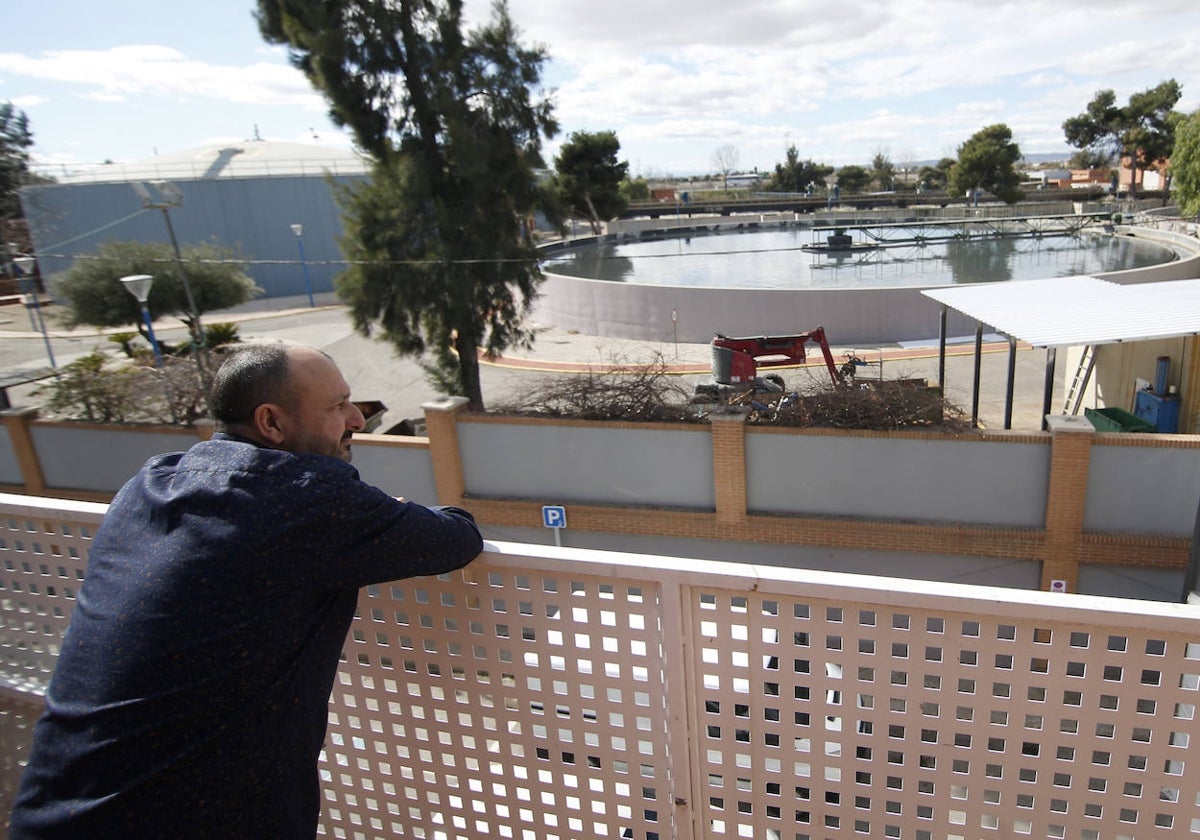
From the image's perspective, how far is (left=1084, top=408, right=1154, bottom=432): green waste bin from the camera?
31.2ft

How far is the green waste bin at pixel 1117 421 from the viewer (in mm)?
9523

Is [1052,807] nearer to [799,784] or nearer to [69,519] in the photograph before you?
[799,784]

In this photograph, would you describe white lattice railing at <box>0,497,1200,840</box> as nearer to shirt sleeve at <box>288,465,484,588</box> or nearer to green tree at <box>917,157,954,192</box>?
shirt sleeve at <box>288,465,484,588</box>

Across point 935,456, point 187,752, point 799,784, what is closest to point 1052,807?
point 799,784

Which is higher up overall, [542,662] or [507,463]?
[542,662]

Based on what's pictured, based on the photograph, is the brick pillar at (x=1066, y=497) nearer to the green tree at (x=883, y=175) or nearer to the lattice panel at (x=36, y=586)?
the lattice panel at (x=36, y=586)

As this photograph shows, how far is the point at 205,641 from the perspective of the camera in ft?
4.33

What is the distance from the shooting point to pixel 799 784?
1663 millimetres

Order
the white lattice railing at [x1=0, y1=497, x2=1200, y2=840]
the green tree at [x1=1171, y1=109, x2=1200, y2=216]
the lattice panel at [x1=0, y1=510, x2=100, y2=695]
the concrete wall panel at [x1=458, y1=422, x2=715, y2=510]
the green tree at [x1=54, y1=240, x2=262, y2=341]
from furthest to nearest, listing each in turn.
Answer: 1. the green tree at [x1=1171, y1=109, x2=1200, y2=216]
2. the green tree at [x1=54, y1=240, x2=262, y2=341]
3. the concrete wall panel at [x1=458, y1=422, x2=715, y2=510]
4. the lattice panel at [x1=0, y1=510, x2=100, y2=695]
5. the white lattice railing at [x1=0, y1=497, x2=1200, y2=840]

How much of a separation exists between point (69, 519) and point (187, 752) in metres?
1.07

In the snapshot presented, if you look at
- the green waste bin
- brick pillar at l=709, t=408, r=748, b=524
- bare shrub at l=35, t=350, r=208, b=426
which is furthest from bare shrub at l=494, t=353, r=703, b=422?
the green waste bin

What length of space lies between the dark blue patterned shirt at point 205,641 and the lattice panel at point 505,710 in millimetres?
312

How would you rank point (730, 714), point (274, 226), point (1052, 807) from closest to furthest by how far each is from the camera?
point (1052, 807) → point (730, 714) → point (274, 226)

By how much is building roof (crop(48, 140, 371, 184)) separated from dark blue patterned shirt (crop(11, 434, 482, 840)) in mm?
39827
